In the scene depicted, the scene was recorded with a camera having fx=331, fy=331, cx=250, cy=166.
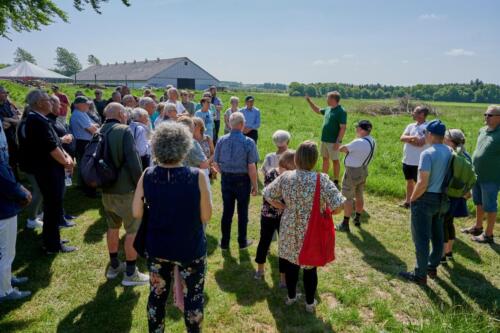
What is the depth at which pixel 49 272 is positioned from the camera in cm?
452

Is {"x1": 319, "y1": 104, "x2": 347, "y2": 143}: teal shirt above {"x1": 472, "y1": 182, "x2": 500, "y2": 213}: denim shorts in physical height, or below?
above

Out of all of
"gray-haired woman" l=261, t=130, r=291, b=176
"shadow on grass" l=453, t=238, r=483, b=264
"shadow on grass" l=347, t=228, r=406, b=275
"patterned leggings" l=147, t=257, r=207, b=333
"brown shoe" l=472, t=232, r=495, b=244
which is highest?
"gray-haired woman" l=261, t=130, r=291, b=176

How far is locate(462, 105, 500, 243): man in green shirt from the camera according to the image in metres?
5.38

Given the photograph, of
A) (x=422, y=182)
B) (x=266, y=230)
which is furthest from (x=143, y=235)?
(x=422, y=182)

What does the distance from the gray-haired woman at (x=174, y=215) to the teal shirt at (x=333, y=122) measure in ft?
18.4

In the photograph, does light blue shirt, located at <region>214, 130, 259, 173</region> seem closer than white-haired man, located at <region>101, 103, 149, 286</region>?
No

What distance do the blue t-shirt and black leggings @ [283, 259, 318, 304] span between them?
187 cm

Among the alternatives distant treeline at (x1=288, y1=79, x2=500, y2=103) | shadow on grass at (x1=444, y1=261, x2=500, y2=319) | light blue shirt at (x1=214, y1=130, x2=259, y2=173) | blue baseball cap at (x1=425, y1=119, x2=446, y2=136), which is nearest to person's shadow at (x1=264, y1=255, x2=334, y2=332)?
light blue shirt at (x1=214, y1=130, x2=259, y2=173)

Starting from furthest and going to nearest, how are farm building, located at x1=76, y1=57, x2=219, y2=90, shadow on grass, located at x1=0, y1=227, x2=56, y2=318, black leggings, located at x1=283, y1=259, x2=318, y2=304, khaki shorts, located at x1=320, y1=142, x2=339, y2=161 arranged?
farm building, located at x1=76, y1=57, x2=219, y2=90 → khaki shorts, located at x1=320, y1=142, x2=339, y2=161 → shadow on grass, located at x1=0, y1=227, x2=56, y2=318 → black leggings, located at x1=283, y1=259, x2=318, y2=304

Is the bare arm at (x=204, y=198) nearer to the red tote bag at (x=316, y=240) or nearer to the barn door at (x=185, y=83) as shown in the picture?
the red tote bag at (x=316, y=240)

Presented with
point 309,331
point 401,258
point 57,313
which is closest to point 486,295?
point 401,258

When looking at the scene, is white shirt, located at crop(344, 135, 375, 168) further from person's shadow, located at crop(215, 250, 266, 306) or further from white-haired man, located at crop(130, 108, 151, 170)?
white-haired man, located at crop(130, 108, 151, 170)

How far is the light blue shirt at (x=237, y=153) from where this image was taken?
473cm

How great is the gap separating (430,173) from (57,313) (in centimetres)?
470
